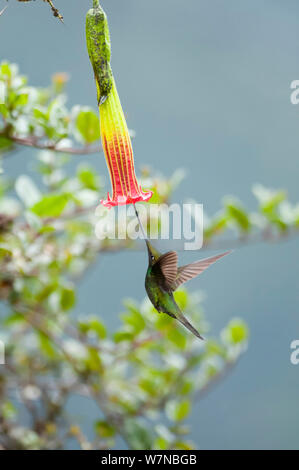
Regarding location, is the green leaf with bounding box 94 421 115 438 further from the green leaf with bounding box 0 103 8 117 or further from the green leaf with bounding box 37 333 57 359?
the green leaf with bounding box 0 103 8 117

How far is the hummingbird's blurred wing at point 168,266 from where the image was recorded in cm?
25

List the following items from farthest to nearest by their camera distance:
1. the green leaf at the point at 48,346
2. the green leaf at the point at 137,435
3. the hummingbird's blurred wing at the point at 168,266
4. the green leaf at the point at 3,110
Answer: the green leaf at the point at 48,346
the green leaf at the point at 137,435
the green leaf at the point at 3,110
the hummingbird's blurred wing at the point at 168,266

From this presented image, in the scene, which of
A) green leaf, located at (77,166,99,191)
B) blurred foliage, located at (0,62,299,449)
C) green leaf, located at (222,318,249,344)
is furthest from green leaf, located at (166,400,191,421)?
green leaf, located at (77,166,99,191)

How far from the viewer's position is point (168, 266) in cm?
25

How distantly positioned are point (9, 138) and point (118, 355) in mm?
297

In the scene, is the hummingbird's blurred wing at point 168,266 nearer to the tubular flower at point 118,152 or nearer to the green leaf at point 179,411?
the tubular flower at point 118,152

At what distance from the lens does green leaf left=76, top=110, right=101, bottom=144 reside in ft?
1.60

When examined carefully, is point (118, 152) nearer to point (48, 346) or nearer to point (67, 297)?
point (67, 297)

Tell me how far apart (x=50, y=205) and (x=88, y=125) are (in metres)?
0.09

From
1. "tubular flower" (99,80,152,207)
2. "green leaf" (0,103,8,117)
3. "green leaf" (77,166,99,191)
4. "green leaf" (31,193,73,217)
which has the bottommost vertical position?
"tubular flower" (99,80,152,207)

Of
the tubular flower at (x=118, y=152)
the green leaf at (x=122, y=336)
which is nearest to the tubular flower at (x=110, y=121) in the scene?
the tubular flower at (x=118, y=152)

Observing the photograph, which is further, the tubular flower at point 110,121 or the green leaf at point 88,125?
the green leaf at point 88,125

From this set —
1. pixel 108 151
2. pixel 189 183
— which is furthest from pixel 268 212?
pixel 189 183
